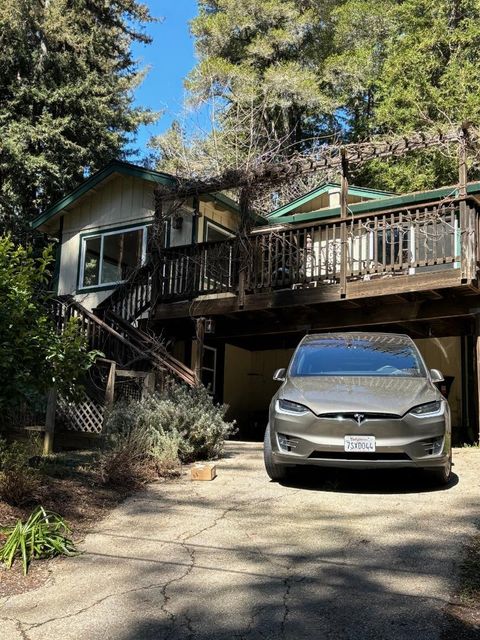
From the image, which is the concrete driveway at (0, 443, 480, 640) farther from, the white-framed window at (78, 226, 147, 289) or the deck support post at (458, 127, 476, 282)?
the white-framed window at (78, 226, 147, 289)

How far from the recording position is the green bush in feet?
24.0

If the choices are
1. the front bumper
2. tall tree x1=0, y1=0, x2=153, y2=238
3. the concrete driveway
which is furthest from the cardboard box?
tall tree x1=0, y1=0, x2=153, y2=238

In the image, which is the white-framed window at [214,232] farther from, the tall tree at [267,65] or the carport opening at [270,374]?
the tall tree at [267,65]

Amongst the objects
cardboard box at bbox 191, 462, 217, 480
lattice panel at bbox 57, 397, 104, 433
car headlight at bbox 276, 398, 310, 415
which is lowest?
cardboard box at bbox 191, 462, 217, 480

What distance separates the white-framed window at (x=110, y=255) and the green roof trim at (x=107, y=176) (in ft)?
3.54

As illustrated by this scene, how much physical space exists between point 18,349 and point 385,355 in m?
4.11

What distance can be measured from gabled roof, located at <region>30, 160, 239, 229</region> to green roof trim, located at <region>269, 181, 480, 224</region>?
5.80 feet

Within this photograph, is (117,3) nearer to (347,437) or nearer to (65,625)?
(347,437)

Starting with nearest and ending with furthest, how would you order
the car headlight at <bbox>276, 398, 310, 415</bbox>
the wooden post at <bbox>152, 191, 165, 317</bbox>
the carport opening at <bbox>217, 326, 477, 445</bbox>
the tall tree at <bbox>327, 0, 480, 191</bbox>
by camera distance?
the car headlight at <bbox>276, 398, 310, 415</bbox>, the wooden post at <bbox>152, 191, 165, 317</bbox>, the carport opening at <bbox>217, 326, 477, 445</bbox>, the tall tree at <bbox>327, 0, 480, 191</bbox>

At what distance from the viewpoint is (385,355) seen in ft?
24.3

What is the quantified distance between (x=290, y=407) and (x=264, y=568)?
7.13 ft

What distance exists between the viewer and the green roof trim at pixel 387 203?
531 inches

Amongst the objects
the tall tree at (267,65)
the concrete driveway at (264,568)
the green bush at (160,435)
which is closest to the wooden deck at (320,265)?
the green bush at (160,435)

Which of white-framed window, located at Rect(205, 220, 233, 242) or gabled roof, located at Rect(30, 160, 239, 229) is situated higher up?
gabled roof, located at Rect(30, 160, 239, 229)
